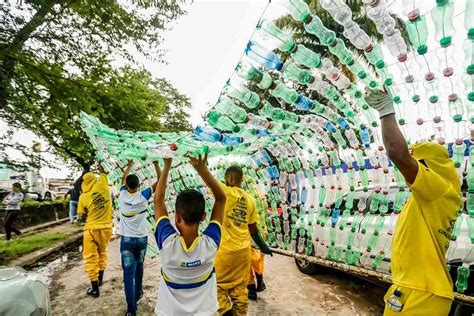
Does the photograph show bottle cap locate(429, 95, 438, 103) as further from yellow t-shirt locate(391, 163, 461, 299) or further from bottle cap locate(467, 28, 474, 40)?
yellow t-shirt locate(391, 163, 461, 299)

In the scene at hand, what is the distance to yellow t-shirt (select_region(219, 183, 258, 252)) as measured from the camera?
3184 mm

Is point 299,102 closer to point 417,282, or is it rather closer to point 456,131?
point 456,131

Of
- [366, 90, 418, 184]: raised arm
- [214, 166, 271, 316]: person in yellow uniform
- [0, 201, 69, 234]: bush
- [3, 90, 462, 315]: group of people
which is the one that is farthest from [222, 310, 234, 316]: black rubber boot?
[0, 201, 69, 234]: bush

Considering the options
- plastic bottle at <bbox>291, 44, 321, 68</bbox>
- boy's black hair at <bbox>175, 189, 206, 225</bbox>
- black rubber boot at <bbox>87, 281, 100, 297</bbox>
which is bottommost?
black rubber boot at <bbox>87, 281, 100, 297</bbox>

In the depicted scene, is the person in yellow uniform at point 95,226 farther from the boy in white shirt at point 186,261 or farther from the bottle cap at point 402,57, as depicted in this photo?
the bottle cap at point 402,57

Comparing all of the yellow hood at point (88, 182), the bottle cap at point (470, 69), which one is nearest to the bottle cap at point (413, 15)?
the bottle cap at point (470, 69)

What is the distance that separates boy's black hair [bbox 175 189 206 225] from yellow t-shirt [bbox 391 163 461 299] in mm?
1197

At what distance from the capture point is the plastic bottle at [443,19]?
5.57 ft

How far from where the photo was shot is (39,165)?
6977 millimetres

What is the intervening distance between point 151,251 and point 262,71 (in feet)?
12.4

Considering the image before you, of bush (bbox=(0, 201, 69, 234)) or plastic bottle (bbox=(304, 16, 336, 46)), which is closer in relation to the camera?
plastic bottle (bbox=(304, 16, 336, 46))

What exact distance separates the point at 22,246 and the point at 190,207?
25.1 ft

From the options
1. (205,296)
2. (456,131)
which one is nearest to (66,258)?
(205,296)

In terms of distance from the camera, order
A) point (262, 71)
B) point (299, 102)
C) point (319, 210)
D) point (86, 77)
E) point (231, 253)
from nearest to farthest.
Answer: point (262, 71), point (299, 102), point (231, 253), point (319, 210), point (86, 77)
